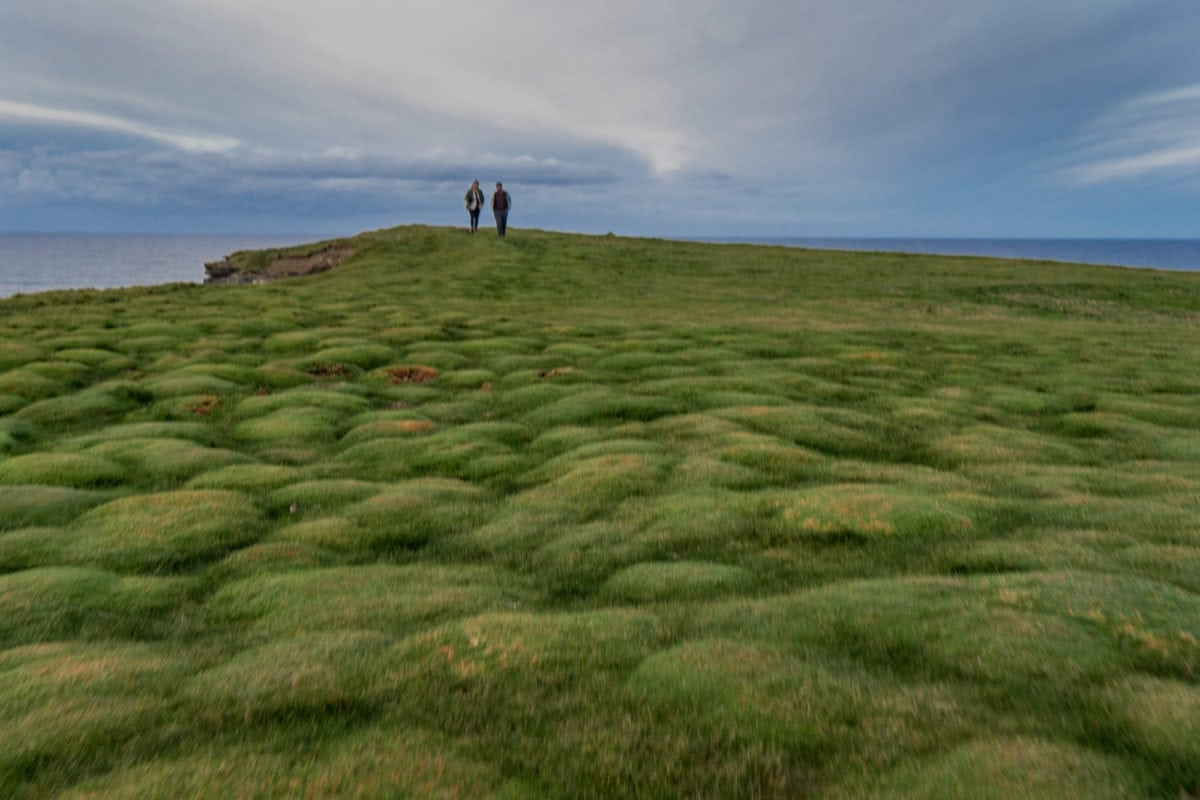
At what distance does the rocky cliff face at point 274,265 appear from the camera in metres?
62.7

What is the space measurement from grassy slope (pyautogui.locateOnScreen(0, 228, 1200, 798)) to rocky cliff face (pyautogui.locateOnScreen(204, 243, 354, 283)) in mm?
39457

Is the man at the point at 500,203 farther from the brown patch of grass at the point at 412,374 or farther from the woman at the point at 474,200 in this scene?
the brown patch of grass at the point at 412,374

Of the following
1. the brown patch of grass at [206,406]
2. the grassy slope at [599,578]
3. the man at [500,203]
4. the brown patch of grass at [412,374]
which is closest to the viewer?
the grassy slope at [599,578]

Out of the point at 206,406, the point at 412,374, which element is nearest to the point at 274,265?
the point at 412,374

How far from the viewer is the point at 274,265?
216ft

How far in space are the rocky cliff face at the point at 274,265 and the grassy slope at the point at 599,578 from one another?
39457mm

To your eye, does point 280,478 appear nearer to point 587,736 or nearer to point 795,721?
point 587,736

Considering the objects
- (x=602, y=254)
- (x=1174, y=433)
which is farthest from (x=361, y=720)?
(x=602, y=254)

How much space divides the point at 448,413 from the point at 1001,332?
24.2 meters

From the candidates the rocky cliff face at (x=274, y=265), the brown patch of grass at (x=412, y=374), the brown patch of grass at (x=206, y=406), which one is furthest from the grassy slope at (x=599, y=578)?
the rocky cliff face at (x=274, y=265)

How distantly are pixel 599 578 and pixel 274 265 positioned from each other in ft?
208

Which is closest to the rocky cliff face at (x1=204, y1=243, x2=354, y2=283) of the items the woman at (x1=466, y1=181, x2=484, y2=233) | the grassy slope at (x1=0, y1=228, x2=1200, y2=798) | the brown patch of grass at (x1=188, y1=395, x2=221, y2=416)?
the woman at (x1=466, y1=181, x2=484, y2=233)

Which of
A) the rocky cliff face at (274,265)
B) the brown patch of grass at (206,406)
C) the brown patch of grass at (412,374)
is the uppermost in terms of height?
the rocky cliff face at (274,265)

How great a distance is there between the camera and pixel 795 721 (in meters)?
6.08
